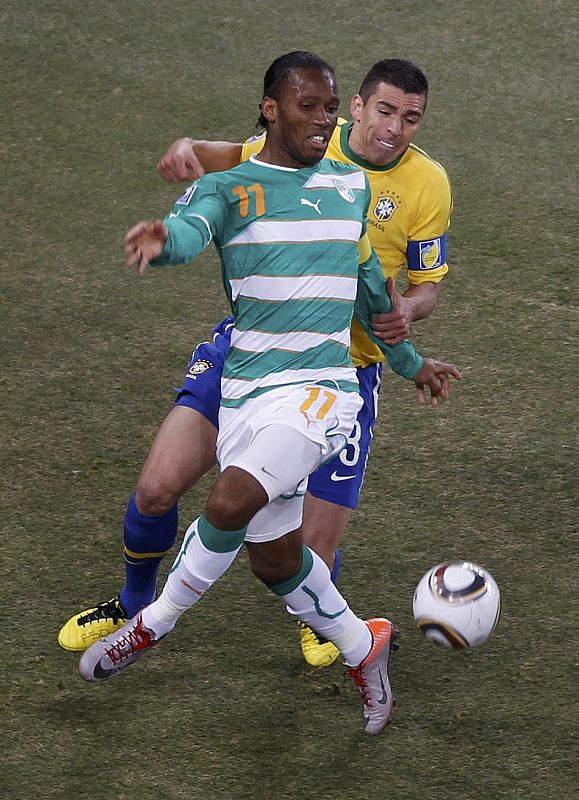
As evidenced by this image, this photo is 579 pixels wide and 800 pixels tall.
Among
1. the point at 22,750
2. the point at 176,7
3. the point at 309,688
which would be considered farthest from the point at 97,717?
the point at 176,7

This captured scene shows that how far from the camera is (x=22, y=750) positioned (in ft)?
14.6

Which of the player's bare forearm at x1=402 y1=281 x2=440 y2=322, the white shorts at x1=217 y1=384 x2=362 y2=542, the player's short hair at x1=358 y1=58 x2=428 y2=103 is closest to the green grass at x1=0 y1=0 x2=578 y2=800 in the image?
the white shorts at x1=217 y1=384 x2=362 y2=542

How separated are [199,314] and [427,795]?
11.8 feet

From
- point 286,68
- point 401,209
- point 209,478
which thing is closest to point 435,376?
point 401,209

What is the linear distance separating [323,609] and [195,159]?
66.2 inches

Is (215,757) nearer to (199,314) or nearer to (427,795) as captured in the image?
(427,795)

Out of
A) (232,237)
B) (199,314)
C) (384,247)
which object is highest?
(232,237)

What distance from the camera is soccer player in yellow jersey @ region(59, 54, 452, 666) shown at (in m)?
4.71

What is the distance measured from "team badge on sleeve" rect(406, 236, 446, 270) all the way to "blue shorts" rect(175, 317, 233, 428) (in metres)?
0.74

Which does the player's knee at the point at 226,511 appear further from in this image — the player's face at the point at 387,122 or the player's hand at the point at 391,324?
the player's face at the point at 387,122

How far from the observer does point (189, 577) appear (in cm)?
429

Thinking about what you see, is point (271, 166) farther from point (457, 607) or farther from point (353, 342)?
point (457, 607)

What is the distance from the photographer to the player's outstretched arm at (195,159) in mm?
4805

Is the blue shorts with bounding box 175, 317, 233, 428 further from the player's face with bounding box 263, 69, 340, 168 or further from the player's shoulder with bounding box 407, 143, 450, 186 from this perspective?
the player's shoulder with bounding box 407, 143, 450, 186
